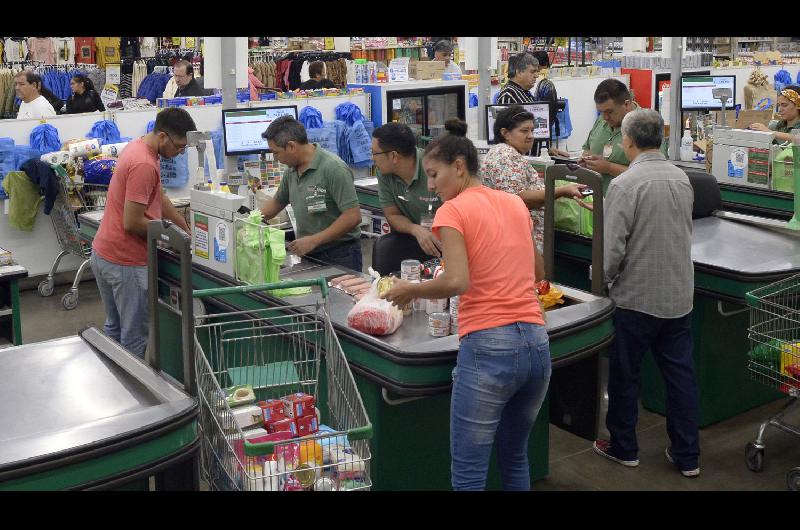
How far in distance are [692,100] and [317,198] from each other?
5.21 m

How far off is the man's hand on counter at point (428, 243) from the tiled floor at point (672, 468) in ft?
3.79

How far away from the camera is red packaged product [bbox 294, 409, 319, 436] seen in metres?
2.91

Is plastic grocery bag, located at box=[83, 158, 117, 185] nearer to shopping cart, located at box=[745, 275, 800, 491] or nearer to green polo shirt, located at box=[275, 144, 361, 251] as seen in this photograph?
green polo shirt, located at box=[275, 144, 361, 251]

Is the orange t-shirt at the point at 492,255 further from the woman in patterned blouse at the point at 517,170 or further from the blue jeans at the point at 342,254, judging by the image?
the blue jeans at the point at 342,254

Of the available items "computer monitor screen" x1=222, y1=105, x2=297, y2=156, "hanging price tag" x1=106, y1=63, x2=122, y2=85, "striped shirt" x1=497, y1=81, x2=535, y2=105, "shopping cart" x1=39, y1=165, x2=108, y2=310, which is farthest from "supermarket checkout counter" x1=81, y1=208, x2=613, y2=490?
"hanging price tag" x1=106, y1=63, x2=122, y2=85

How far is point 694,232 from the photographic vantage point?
5.21 metres

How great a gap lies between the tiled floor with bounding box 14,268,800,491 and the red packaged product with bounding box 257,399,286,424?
156cm

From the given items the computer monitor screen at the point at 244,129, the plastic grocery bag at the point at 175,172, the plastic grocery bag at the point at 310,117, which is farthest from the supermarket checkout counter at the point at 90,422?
the plastic grocery bag at the point at 310,117

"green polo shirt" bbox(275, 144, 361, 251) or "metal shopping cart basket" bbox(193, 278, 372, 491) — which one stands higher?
"green polo shirt" bbox(275, 144, 361, 251)

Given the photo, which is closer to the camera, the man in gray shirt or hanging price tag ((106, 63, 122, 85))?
the man in gray shirt

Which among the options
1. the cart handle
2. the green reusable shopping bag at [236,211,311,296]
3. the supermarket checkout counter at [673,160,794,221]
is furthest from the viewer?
the supermarket checkout counter at [673,160,794,221]

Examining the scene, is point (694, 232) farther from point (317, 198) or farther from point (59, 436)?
point (59, 436)

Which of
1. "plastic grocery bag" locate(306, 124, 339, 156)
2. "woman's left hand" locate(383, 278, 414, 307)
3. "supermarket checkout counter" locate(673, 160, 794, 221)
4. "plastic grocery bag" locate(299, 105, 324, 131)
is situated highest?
"plastic grocery bag" locate(299, 105, 324, 131)

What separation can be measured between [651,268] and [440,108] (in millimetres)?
5941
